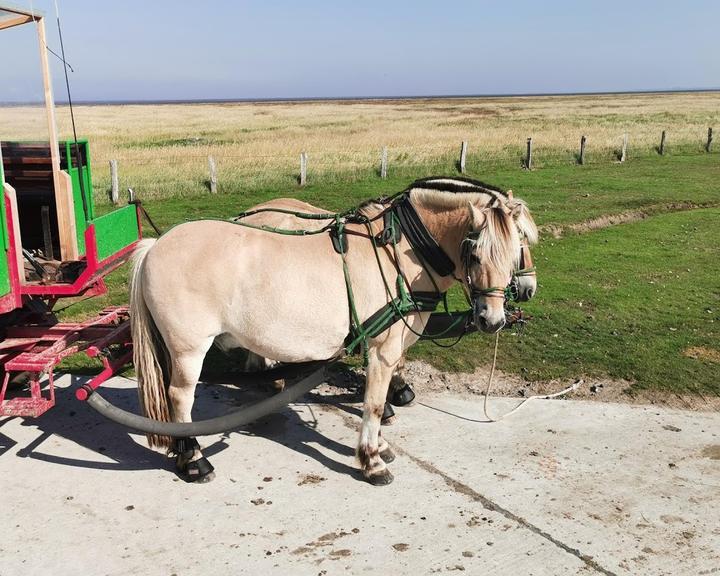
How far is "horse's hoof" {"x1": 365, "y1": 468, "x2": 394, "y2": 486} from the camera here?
462cm

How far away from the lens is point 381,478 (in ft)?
15.2

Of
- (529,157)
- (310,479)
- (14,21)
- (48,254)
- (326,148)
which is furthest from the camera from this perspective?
(326,148)

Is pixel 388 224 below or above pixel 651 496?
above

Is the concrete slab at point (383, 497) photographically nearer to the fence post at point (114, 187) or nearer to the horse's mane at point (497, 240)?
the horse's mane at point (497, 240)

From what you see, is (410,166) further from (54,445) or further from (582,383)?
(54,445)

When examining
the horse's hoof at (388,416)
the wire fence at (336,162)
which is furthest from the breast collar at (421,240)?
the wire fence at (336,162)

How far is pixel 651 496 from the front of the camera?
14.8ft

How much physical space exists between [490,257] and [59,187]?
352cm

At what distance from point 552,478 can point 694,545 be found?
3.26ft

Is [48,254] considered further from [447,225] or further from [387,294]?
[447,225]

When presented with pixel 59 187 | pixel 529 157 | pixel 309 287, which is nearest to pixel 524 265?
pixel 309 287

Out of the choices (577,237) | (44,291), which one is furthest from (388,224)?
(577,237)

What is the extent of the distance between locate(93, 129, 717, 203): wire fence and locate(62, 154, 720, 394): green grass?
1275 millimetres

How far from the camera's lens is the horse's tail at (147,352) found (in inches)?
178
